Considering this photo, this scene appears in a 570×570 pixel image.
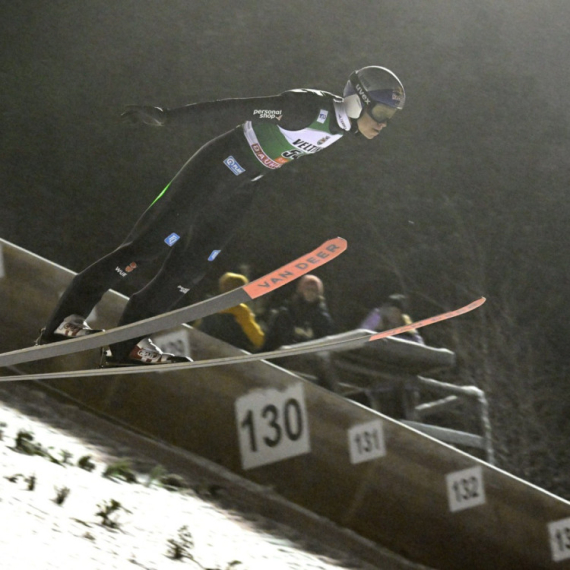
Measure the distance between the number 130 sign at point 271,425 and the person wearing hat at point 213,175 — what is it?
89 cm

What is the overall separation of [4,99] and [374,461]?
7.20m

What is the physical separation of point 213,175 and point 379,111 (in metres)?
0.67

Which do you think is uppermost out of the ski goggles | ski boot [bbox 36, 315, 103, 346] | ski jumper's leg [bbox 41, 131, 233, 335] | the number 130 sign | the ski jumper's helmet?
the ski jumper's helmet

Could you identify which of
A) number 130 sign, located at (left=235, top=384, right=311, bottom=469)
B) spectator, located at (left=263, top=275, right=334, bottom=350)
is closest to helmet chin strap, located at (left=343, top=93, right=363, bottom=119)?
spectator, located at (left=263, top=275, right=334, bottom=350)

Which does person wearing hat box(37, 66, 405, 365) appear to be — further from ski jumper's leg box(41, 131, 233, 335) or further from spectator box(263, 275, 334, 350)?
spectator box(263, 275, 334, 350)

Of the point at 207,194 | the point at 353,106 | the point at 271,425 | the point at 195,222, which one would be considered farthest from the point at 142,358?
the point at 353,106

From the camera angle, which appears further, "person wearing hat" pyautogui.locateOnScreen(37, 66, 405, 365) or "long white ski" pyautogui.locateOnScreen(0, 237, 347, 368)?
"person wearing hat" pyautogui.locateOnScreen(37, 66, 405, 365)

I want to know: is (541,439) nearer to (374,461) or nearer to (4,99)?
(374,461)

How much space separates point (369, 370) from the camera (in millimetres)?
4000

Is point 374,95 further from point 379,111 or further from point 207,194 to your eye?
point 207,194

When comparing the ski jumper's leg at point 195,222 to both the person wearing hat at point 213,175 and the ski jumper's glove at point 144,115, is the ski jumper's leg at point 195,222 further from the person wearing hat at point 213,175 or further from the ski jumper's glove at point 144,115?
Answer: the ski jumper's glove at point 144,115

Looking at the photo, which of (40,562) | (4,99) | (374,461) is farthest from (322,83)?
(40,562)

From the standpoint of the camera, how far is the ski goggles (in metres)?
2.83

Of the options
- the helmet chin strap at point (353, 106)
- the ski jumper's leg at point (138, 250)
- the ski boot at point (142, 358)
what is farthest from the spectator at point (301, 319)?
the helmet chin strap at point (353, 106)
